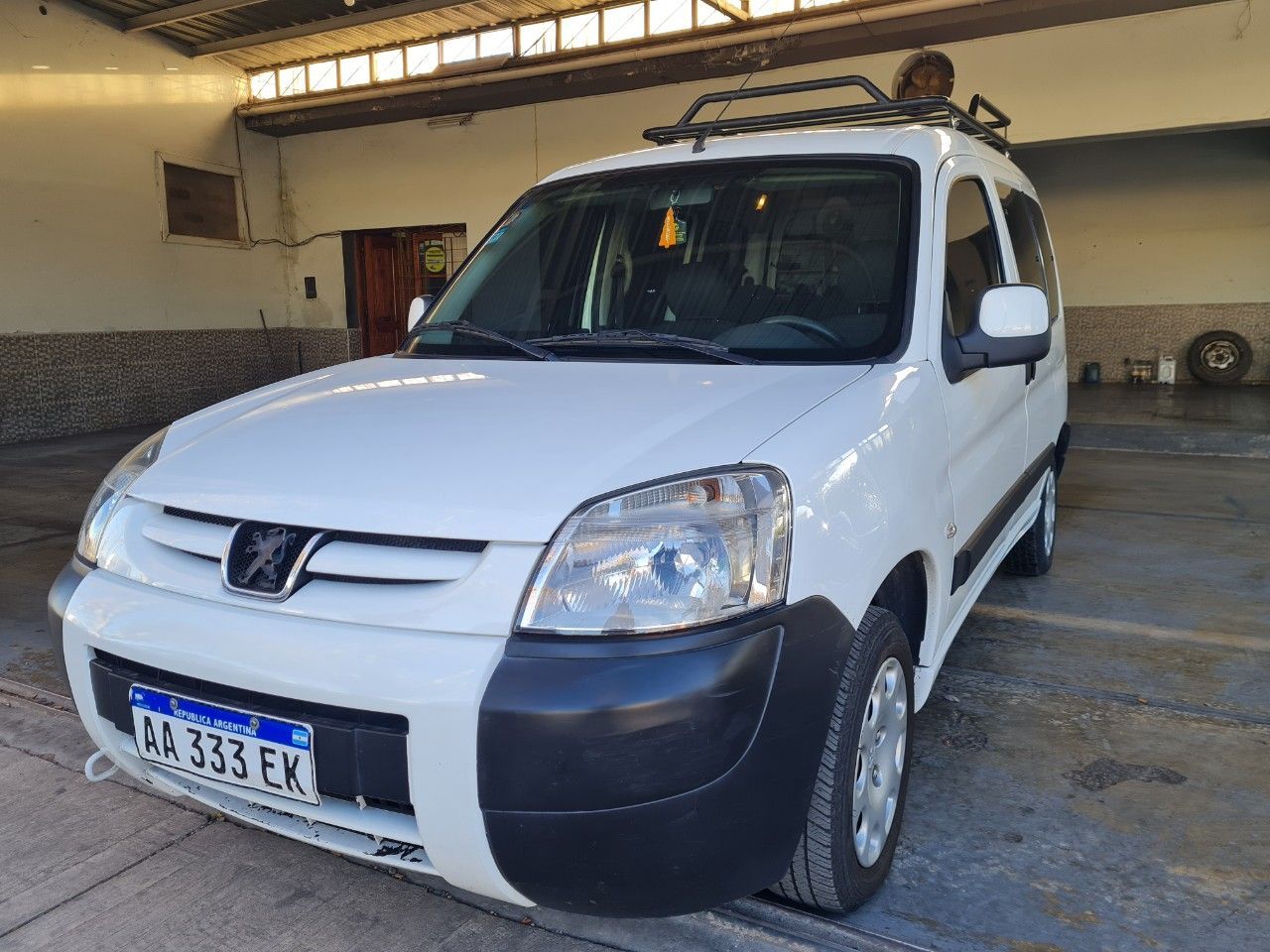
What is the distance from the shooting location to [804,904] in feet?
6.15

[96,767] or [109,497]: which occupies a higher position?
[109,497]

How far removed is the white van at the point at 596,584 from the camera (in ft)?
4.67

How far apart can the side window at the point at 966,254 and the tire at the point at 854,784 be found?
0.87m

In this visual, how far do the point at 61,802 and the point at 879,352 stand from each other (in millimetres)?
2300

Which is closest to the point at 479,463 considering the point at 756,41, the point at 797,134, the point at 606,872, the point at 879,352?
the point at 606,872

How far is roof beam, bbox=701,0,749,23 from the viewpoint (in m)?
8.00

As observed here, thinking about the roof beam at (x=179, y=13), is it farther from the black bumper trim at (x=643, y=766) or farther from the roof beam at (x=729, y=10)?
the black bumper trim at (x=643, y=766)

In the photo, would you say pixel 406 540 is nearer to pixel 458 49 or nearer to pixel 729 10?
pixel 729 10

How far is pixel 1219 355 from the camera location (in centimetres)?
1071

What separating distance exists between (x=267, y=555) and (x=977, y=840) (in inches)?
64.5

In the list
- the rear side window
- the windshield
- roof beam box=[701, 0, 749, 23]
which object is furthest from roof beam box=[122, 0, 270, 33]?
the rear side window

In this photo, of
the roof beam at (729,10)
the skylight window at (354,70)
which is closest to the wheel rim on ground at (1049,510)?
the roof beam at (729,10)

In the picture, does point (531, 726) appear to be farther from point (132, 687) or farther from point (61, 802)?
point (61, 802)

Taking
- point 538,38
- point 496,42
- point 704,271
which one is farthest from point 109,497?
point 496,42
